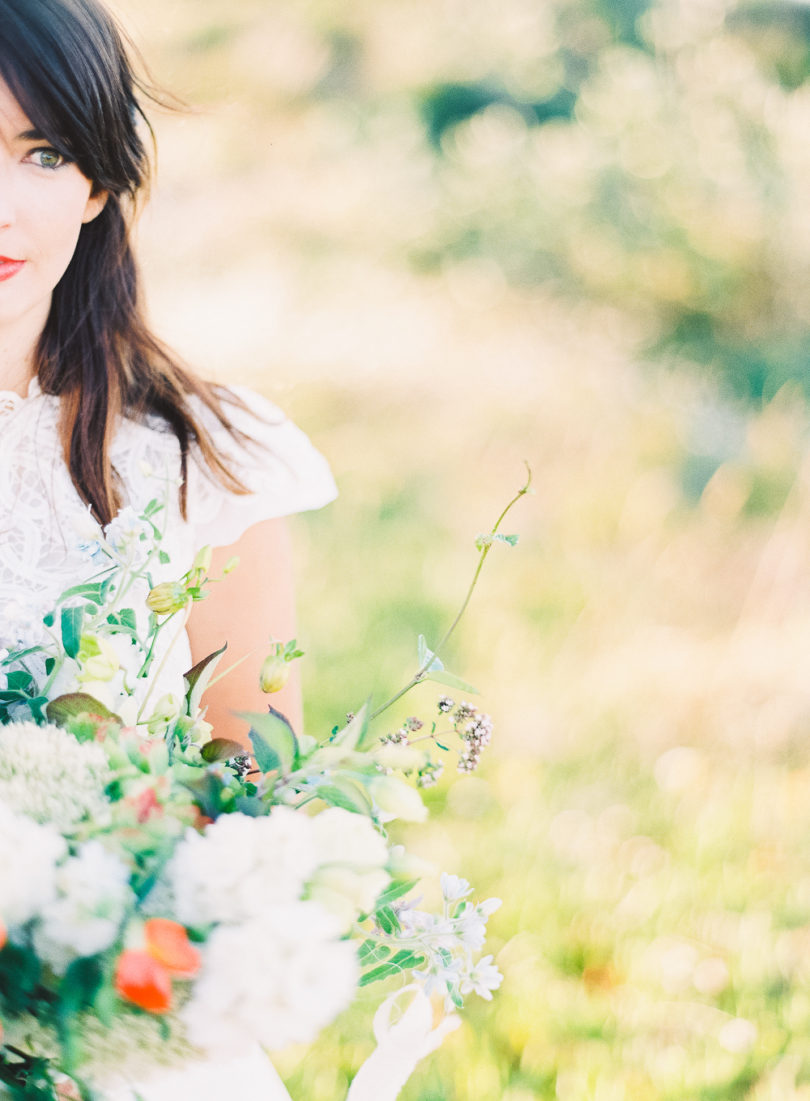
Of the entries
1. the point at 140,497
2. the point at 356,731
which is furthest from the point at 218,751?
the point at 140,497

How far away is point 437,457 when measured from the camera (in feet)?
14.3

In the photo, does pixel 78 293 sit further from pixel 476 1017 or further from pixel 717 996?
pixel 717 996

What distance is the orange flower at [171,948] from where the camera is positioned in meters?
0.59

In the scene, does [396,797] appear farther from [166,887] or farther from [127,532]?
[127,532]

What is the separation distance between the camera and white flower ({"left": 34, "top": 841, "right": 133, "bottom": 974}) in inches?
23.8

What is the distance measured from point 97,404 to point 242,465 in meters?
0.22

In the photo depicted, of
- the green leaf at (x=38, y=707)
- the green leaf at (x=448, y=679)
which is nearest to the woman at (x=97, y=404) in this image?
the green leaf at (x=38, y=707)

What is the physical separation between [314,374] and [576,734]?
237cm

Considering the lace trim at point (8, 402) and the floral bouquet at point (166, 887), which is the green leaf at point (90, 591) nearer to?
the floral bouquet at point (166, 887)

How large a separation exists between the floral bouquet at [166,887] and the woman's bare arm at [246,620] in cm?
70

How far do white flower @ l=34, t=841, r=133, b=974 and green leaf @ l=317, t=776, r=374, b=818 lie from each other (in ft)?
0.56

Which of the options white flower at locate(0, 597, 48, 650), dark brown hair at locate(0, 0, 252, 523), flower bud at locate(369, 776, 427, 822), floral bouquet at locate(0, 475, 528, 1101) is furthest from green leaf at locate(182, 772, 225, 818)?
dark brown hair at locate(0, 0, 252, 523)

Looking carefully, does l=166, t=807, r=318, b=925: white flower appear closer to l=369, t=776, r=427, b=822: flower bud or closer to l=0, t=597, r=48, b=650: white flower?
l=369, t=776, r=427, b=822: flower bud

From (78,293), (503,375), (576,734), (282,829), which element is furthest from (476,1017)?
(503,375)
